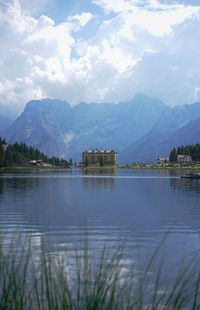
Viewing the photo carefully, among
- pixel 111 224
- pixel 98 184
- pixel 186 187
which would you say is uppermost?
pixel 98 184

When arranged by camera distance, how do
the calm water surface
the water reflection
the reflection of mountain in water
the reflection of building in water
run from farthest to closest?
the reflection of building in water
the water reflection
the reflection of mountain in water
the calm water surface

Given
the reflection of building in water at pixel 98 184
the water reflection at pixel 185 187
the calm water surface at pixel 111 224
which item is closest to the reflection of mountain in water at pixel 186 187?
the water reflection at pixel 185 187

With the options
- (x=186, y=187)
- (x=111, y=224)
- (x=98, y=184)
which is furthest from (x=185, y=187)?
(x=111, y=224)

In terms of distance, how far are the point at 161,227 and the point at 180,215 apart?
11.2 meters

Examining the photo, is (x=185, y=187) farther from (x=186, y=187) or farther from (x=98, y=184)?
(x=98, y=184)

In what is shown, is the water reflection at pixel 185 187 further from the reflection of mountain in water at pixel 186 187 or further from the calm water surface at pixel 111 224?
the calm water surface at pixel 111 224

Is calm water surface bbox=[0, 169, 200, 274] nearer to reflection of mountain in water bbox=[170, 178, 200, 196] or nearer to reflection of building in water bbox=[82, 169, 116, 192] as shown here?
reflection of mountain in water bbox=[170, 178, 200, 196]

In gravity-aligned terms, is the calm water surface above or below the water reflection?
below

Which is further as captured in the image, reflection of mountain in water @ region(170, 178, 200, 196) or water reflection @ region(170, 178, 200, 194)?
water reflection @ region(170, 178, 200, 194)

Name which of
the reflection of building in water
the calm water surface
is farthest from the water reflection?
the calm water surface

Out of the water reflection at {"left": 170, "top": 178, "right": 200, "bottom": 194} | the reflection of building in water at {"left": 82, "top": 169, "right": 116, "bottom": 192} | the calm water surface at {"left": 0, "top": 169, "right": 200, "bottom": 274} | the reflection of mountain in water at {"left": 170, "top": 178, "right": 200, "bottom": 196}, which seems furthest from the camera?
the reflection of building in water at {"left": 82, "top": 169, "right": 116, "bottom": 192}

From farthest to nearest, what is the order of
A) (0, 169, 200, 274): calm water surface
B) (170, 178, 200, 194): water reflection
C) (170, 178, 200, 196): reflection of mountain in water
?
1. (170, 178, 200, 194): water reflection
2. (170, 178, 200, 196): reflection of mountain in water
3. (0, 169, 200, 274): calm water surface

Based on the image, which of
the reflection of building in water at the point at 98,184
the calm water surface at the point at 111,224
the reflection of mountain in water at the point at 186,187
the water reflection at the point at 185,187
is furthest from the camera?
the reflection of building in water at the point at 98,184

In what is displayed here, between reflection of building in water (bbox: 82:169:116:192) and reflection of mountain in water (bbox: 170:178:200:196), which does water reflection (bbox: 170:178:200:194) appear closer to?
reflection of mountain in water (bbox: 170:178:200:196)
